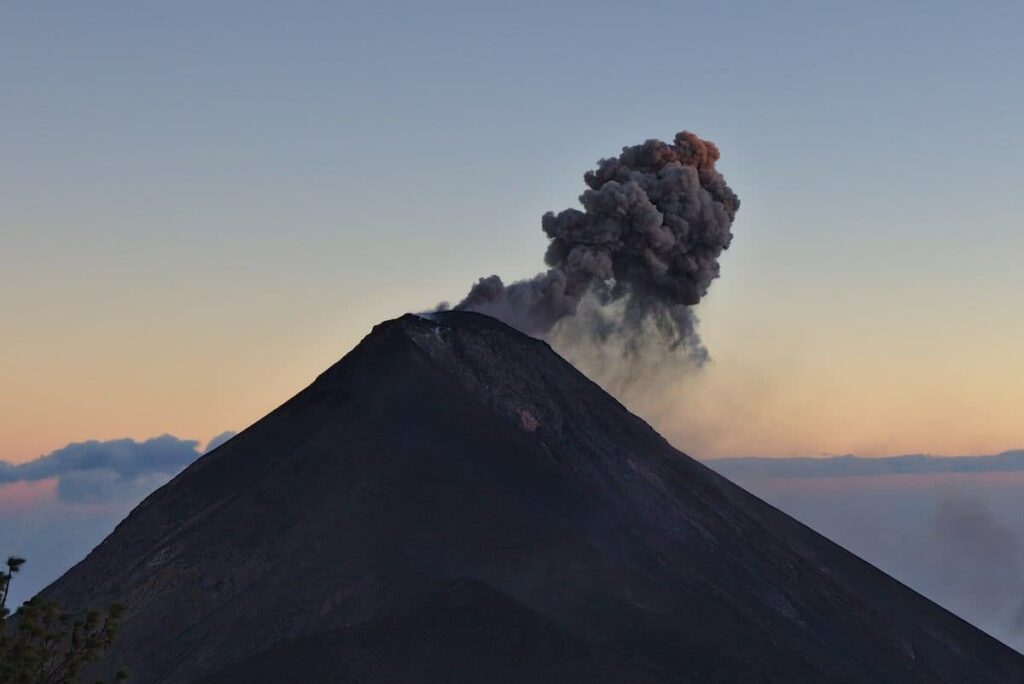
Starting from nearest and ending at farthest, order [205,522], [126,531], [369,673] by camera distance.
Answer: [369,673], [205,522], [126,531]

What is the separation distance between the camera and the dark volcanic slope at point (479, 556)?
68.0m

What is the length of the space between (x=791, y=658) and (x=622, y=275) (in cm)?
4590

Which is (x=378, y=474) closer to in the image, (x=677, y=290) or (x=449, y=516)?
(x=449, y=516)

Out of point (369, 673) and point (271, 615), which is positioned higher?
point (271, 615)

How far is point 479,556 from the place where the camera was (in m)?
75.2

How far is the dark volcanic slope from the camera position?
223 feet

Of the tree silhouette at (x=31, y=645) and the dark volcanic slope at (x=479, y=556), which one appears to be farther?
the dark volcanic slope at (x=479, y=556)

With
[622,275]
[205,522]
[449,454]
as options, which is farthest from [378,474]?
[622,275]

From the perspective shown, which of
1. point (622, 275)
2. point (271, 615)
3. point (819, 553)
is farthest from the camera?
point (622, 275)

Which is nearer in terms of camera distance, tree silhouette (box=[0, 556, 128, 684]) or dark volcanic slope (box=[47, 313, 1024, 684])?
tree silhouette (box=[0, 556, 128, 684])

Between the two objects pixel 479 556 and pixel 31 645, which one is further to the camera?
pixel 479 556

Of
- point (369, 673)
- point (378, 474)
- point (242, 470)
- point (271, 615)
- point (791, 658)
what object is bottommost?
point (791, 658)

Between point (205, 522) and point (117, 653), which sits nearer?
point (117, 653)

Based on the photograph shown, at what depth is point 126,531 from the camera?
289 feet
